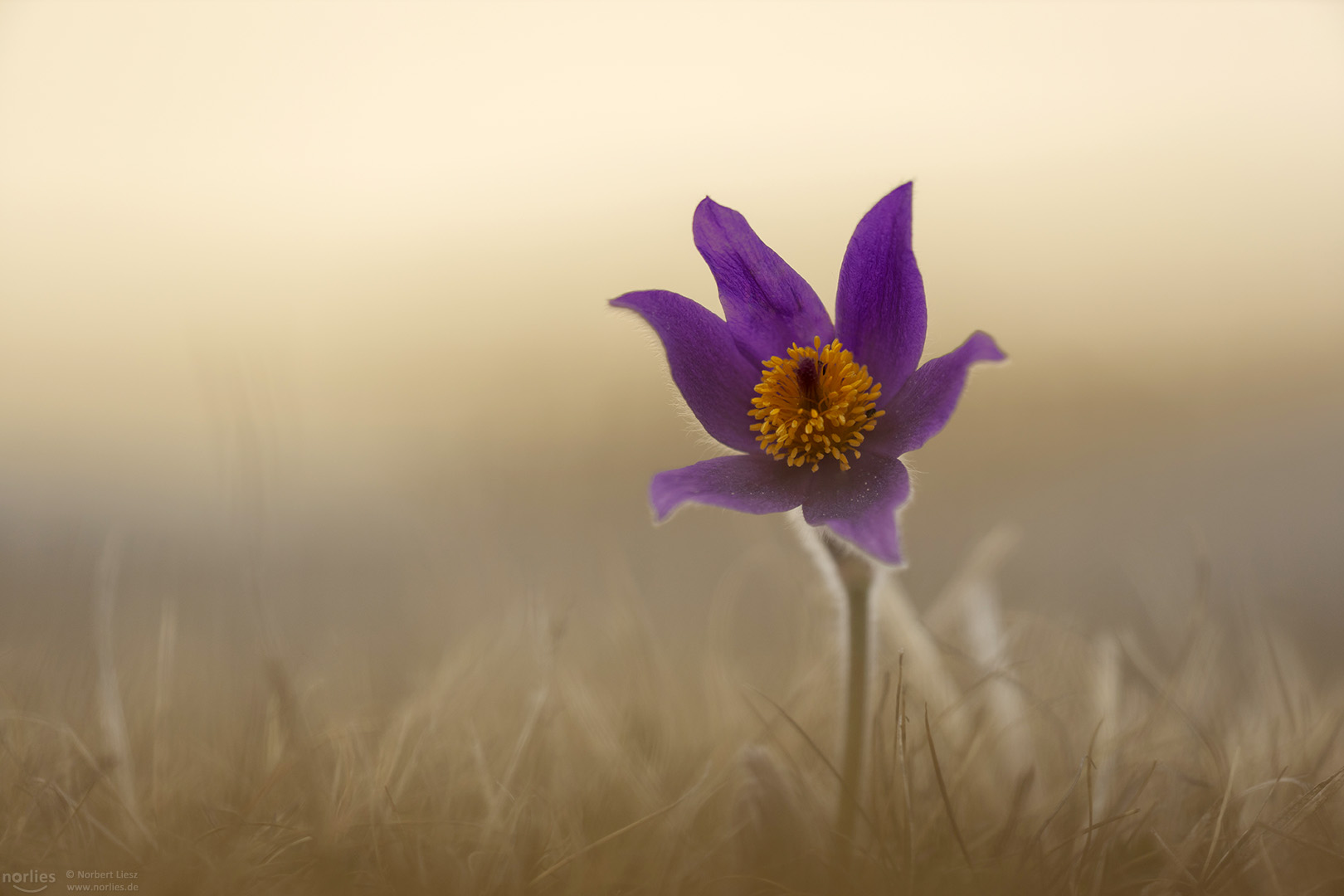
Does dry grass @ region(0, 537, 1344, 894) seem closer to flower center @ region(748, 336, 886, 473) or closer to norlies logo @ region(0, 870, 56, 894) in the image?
norlies logo @ region(0, 870, 56, 894)

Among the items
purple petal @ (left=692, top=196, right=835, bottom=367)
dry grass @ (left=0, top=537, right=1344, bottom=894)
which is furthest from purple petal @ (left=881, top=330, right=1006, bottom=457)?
dry grass @ (left=0, top=537, right=1344, bottom=894)

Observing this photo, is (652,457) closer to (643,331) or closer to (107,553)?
(107,553)

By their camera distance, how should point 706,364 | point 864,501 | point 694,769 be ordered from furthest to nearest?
point 694,769 < point 706,364 < point 864,501

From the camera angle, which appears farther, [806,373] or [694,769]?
[694,769]

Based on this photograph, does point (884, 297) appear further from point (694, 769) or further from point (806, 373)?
point (694, 769)

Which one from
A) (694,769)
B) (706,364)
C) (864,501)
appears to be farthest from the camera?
(694,769)

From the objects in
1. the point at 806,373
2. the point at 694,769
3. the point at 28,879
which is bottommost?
the point at 694,769

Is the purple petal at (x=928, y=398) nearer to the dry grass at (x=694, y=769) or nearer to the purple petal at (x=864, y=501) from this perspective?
the purple petal at (x=864, y=501)

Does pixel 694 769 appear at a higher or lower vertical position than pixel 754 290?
lower

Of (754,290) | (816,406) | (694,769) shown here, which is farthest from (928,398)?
(694,769)
